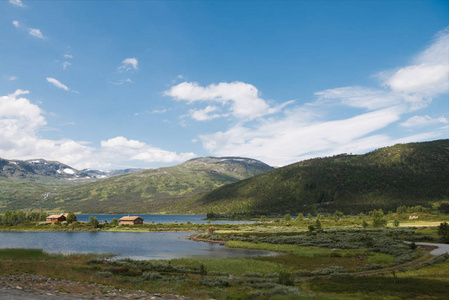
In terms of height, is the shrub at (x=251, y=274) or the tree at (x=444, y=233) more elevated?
the shrub at (x=251, y=274)

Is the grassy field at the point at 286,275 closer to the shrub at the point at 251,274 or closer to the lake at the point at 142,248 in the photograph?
the shrub at the point at 251,274

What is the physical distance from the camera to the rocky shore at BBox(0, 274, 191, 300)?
22483 millimetres

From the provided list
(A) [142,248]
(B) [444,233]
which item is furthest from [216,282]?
(B) [444,233]

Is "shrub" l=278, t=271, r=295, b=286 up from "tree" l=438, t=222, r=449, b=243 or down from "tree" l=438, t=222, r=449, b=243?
up

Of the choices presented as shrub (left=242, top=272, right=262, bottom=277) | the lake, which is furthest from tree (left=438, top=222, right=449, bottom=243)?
shrub (left=242, top=272, right=262, bottom=277)

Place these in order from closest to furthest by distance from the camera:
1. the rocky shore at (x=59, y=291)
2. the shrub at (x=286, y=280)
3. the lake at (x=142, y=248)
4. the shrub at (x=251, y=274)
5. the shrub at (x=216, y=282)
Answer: the rocky shore at (x=59, y=291) → the shrub at (x=286, y=280) → the shrub at (x=216, y=282) → the shrub at (x=251, y=274) → the lake at (x=142, y=248)

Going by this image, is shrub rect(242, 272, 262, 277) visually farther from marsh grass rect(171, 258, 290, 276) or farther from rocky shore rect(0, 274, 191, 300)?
rocky shore rect(0, 274, 191, 300)

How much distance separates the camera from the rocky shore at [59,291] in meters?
22.5

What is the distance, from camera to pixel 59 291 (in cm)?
2538

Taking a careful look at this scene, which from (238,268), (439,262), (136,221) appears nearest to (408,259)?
(439,262)

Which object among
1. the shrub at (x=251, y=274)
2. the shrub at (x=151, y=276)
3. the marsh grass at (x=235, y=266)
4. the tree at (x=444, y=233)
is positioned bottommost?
the tree at (x=444, y=233)

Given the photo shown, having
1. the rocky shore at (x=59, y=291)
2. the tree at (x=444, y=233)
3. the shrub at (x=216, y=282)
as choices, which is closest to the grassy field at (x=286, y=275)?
the shrub at (x=216, y=282)

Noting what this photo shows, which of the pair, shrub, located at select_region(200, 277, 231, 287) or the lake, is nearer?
shrub, located at select_region(200, 277, 231, 287)

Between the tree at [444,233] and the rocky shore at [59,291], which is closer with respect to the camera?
the rocky shore at [59,291]
